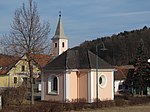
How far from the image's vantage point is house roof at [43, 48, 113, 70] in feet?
140

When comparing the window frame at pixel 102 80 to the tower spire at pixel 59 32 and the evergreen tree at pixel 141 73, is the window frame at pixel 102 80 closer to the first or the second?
the evergreen tree at pixel 141 73

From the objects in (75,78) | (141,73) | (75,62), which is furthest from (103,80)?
(141,73)

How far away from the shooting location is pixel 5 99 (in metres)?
34.2

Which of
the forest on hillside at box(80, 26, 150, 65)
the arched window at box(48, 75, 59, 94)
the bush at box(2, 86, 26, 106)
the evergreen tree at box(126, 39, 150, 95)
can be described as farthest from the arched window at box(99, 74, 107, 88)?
the forest on hillside at box(80, 26, 150, 65)

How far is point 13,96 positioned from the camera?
3541cm

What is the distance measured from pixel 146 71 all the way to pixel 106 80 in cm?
1421

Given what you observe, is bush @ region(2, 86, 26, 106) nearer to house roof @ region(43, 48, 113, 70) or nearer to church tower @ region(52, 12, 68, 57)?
house roof @ region(43, 48, 113, 70)

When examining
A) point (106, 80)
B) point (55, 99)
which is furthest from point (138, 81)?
point (55, 99)

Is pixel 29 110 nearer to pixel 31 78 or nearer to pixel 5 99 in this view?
pixel 5 99

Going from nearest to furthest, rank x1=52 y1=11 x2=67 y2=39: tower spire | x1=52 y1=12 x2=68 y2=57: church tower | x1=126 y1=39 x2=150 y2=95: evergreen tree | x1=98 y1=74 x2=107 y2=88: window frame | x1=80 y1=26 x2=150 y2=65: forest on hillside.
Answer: x1=98 y1=74 x2=107 y2=88: window frame, x1=126 y1=39 x2=150 y2=95: evergreen tree, x1=52 y1=12 x2=68 y2=57: church tower, x1=52 y1=11 x2=67 y2=39: tower spire, x1=80 y1=26 x2=150 y2=65: forest on hillside

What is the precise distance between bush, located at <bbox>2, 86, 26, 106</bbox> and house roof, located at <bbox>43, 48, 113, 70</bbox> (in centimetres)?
745

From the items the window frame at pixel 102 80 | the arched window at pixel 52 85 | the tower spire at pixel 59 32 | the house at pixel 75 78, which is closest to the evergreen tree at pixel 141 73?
the house at pixel 75 78

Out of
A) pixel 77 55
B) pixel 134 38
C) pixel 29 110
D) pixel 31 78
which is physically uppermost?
pixel 134 38

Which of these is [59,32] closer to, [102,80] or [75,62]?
[75,62]
